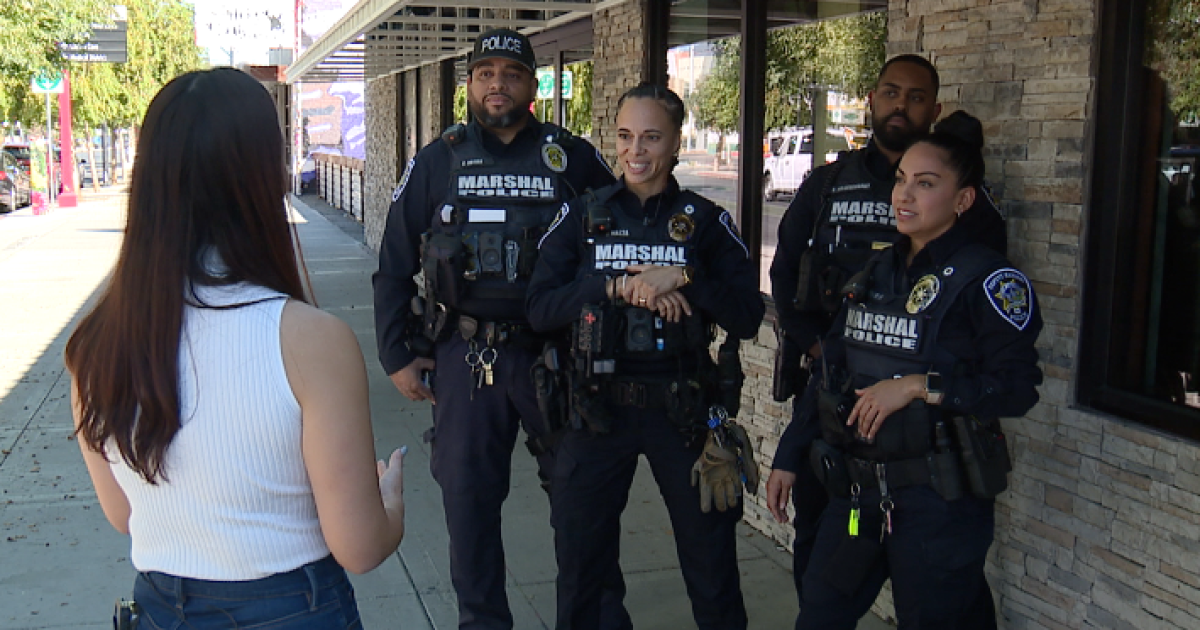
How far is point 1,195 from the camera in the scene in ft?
91.0

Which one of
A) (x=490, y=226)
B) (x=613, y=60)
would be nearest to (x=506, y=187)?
(x=490, y=226)

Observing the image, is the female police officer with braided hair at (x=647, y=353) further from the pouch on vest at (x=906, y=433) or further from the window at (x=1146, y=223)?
the window at (x=1146, y=223)

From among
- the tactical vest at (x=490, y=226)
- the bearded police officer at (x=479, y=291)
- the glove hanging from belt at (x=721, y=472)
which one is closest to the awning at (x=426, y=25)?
the bearded police officer at (x=479, y=291)

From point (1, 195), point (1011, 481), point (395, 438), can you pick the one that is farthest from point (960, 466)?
point (1, 195)

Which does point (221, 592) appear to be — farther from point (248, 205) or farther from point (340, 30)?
point (340, 30)

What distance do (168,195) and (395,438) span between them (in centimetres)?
535

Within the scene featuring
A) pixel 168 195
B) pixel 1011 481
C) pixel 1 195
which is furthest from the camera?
pixel 1 195

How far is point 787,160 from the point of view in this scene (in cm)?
523

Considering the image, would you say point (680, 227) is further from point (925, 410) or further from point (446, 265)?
point (925, 410)

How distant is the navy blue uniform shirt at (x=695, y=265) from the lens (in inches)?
135

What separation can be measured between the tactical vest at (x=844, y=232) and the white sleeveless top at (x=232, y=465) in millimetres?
2169

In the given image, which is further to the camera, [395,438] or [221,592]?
[395,438]

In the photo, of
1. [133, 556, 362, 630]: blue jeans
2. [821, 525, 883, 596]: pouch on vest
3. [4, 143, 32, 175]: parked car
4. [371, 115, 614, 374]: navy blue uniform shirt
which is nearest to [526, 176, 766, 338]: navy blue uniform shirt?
[371, 115, 614, 374]: navy blue uniform shirt

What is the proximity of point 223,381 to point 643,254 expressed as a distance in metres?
1.82
